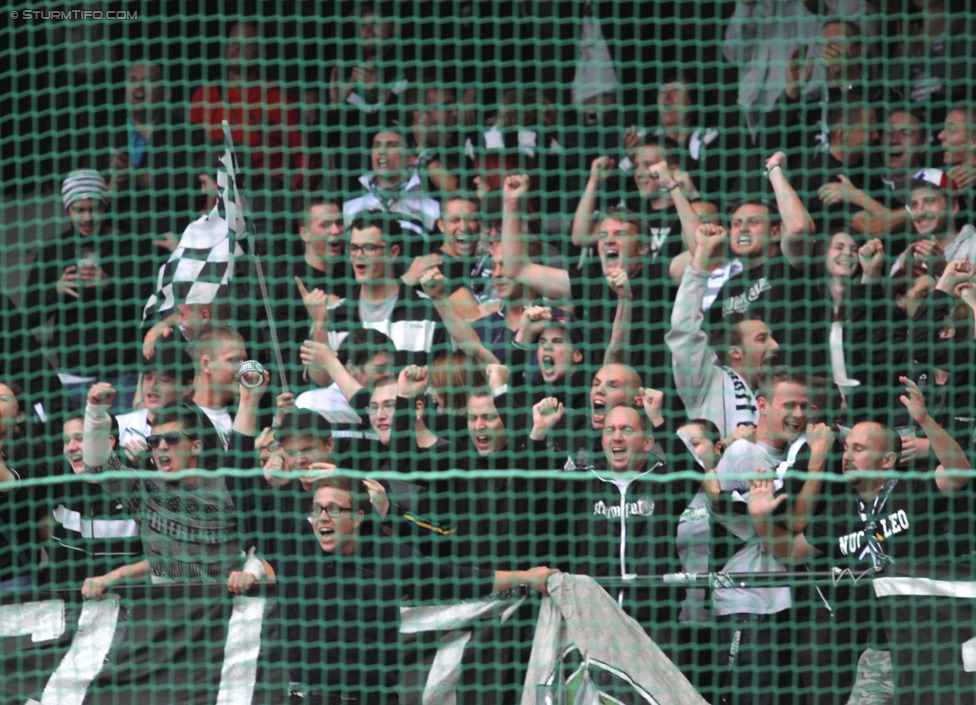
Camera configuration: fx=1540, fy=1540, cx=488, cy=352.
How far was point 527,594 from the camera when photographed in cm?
445

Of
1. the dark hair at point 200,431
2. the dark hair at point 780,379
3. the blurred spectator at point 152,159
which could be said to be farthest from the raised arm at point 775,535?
the blurred spectator at point 152,159

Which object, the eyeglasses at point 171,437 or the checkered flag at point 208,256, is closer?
the eyeglasses at point 171,437

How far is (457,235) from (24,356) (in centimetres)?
155

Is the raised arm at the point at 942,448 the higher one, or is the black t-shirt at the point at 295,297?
the black t-shirt at the point at 295,297

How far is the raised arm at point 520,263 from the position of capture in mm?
5340

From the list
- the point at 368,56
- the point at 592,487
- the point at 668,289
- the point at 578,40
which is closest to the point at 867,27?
the point at 578,40

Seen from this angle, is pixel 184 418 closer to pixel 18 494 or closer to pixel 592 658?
pixel 18 494

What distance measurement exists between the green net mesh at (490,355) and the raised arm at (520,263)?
1cm

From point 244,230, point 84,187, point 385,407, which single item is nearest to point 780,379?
point 385,407

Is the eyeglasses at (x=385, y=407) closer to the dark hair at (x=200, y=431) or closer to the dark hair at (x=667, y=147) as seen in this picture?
the dark hair at (x=200, y=431)

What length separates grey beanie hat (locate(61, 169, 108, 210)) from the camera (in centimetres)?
571

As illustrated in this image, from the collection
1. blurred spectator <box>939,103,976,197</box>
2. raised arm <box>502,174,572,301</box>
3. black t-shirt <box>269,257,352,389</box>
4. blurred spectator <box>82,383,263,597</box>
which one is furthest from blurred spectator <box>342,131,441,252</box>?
blurred spectator <box>939,103,976,197</box>

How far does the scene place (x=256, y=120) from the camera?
599cm

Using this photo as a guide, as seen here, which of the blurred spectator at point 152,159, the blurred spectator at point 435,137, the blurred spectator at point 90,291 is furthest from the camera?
the blurred spectator at point 435,137
